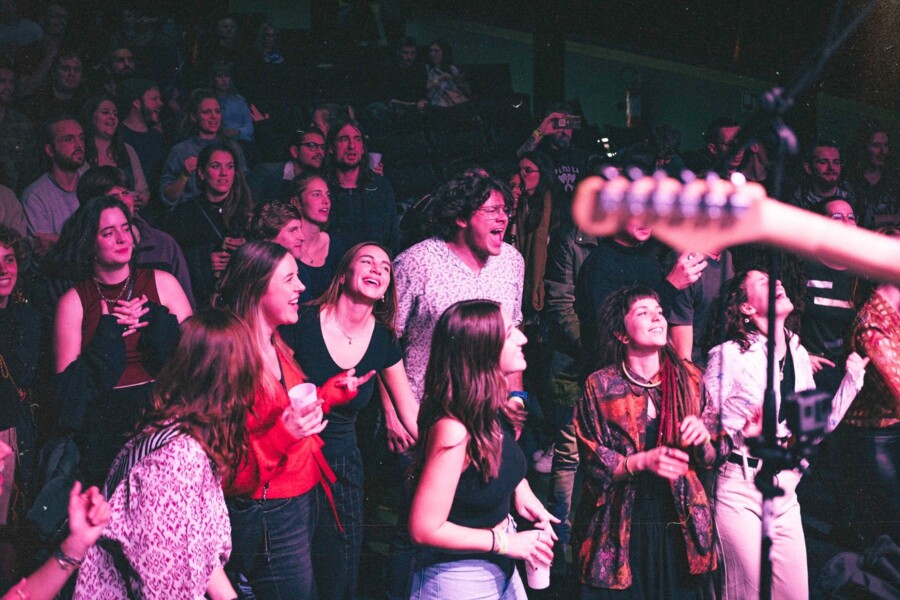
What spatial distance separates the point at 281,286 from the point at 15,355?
126 centimetres

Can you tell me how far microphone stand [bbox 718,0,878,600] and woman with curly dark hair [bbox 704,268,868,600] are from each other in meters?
0.81

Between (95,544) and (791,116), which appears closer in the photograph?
(95,544)

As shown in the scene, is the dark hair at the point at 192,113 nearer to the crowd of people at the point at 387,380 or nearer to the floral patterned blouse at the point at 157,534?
the crowd of people at the point at 387,380

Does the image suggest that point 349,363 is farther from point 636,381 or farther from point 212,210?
point 212,210

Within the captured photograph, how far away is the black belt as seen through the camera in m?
3.64

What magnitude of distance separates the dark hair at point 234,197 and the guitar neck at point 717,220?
126 inches

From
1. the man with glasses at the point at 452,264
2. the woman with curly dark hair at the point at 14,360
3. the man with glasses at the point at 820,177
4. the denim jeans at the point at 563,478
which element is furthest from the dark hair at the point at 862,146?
the woman with curly dark hair at the point at 14,360

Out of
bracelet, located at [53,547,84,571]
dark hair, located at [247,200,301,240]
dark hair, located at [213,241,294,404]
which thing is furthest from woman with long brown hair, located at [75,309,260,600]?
dark hair, located at [247,200,301,240]

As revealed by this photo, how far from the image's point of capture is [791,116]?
720cm

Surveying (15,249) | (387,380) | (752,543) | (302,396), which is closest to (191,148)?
(15,249)

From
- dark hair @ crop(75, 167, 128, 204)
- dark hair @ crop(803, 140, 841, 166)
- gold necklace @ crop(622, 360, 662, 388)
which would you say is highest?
dark hair @ crop(803, 140, 841, 166)

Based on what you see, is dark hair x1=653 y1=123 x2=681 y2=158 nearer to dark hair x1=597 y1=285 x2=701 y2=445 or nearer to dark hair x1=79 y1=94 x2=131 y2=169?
dark hair x1=597 y1=285 x2=701 y2=445

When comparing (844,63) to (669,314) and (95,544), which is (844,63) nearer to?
(669,314)

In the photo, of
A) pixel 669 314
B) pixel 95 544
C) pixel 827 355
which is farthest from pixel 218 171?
pixel 827 355
